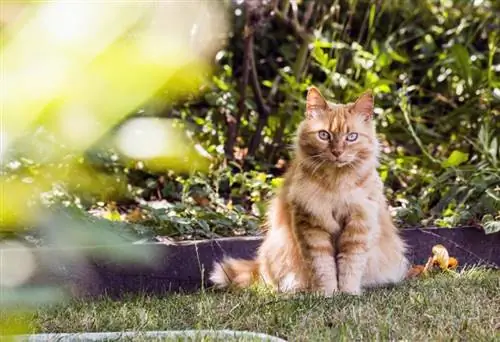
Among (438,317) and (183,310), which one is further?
(183,310)

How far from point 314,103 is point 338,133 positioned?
0.49 ft

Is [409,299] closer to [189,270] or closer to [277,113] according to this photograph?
[189,270]

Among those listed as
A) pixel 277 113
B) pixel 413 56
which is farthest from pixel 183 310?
pixel 413 56

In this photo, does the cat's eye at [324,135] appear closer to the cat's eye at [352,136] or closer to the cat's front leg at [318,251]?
the cat's eye at [352,136]

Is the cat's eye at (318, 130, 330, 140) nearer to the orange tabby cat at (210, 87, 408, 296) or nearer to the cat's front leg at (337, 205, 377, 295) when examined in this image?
the orange tabby cat at (210, 87, 408, 296)

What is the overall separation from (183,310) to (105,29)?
2013 millimetres

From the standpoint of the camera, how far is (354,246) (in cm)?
285

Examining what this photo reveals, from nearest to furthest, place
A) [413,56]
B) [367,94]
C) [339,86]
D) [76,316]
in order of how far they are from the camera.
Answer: [76,316]
[367,94]
[339,86]
[413,56]

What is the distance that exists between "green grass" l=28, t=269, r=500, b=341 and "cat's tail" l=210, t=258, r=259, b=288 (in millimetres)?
185

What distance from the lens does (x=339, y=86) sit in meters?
4.46

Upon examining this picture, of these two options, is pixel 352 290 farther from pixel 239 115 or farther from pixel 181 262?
pixel 239 115

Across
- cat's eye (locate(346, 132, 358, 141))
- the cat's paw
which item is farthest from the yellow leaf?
cat's eye (locate(346, 132, 358, 141))

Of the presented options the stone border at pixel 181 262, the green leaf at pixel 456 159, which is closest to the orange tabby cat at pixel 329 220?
the stone border at pixel 181 262

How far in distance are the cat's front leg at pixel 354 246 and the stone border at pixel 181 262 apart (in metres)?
0.52
